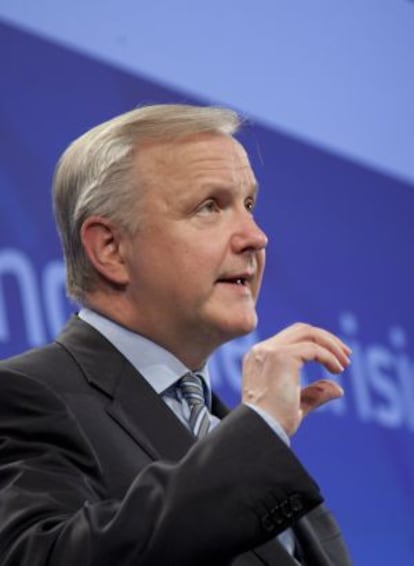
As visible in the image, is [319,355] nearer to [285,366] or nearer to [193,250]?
[285,366]

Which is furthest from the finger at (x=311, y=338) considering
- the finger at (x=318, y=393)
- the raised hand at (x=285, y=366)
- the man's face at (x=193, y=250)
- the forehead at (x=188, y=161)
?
the forehead at (x=188, y=161)

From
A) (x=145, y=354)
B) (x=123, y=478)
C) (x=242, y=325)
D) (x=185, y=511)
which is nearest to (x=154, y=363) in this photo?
Answer: (x=145, y=354)

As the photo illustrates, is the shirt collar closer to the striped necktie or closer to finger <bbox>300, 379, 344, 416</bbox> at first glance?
the striped necktie

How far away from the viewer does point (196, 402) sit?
1.61m

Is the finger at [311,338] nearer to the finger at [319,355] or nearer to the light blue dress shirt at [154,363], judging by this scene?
the finger at [319,355]

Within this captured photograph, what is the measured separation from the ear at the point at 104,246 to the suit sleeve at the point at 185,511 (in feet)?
1.39

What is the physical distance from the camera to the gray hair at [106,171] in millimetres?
1666

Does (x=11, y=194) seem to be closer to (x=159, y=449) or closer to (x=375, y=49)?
(x=159, y=449)

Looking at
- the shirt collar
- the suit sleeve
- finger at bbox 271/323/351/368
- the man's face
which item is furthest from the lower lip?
the suit sleeve

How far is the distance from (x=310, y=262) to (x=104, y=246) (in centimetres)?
138

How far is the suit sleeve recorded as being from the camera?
3.96ft

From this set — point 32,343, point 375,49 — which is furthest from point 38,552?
point 375,49

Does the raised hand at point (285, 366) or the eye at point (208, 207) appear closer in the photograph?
the raised hand at point (285, 366)

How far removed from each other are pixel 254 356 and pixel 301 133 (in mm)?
1830
